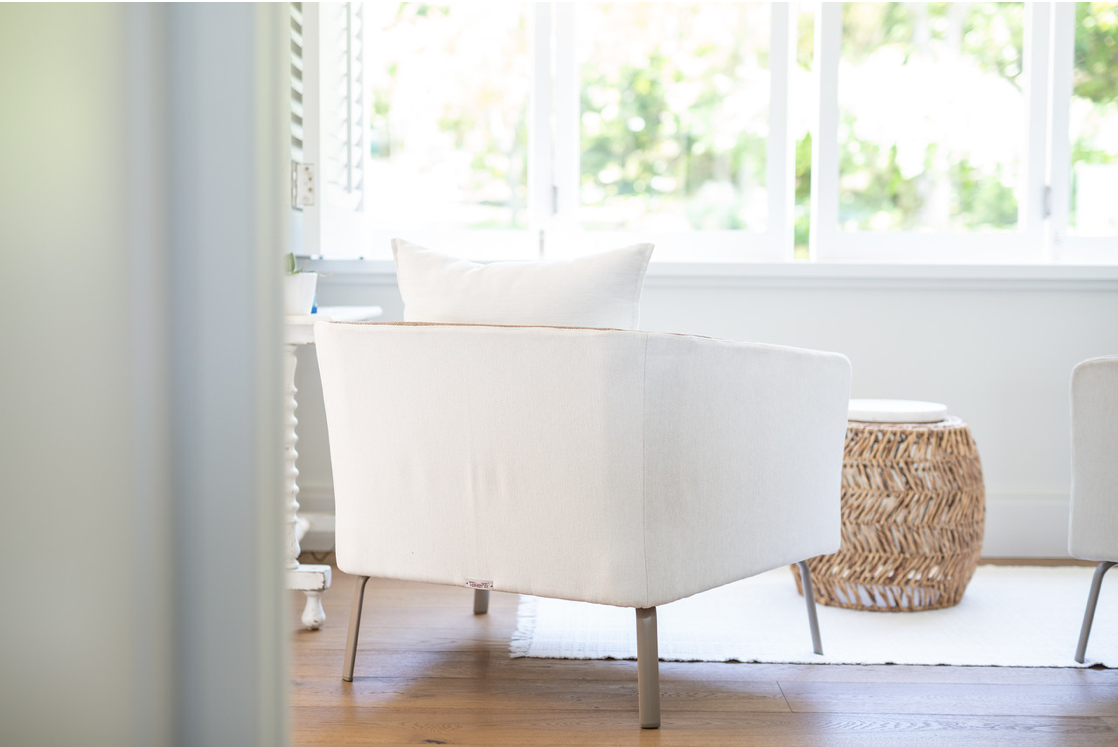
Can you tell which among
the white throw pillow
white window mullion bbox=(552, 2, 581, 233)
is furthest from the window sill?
the white throw pillow

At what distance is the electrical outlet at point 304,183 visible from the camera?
2.63 meters

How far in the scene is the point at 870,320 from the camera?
9.49 feet

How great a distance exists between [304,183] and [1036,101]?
2343 millimetres

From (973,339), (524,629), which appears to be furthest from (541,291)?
(973,339)

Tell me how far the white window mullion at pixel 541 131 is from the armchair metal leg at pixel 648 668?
177 centimetres

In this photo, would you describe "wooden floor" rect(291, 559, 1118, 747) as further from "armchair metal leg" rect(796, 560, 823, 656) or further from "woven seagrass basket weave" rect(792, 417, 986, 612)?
"woven seagrass basket weave" rect(792, 417, 986, 612)

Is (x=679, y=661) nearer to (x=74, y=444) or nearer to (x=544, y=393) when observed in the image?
(x=544, y=393)

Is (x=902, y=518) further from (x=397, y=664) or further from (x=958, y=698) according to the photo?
(x=397, y=664)

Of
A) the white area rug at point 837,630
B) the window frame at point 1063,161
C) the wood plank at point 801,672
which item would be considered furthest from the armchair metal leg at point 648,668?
the window frame at point 1063,161

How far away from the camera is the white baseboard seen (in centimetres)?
287

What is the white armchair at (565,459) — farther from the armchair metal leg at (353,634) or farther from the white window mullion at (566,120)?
the white window mullion at (566,120)

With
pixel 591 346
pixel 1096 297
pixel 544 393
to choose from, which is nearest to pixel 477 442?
pixel 544 393

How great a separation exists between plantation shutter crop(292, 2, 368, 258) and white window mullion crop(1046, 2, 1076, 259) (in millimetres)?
2239

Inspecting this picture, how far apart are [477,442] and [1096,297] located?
2.26 meters
